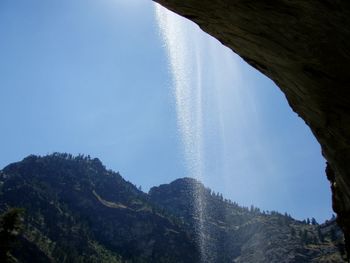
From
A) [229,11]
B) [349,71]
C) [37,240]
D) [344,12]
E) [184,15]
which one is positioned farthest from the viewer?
[37,240]

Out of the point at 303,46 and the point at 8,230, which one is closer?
the point at 303,46

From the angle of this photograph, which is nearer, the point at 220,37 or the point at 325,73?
the point at 325,73

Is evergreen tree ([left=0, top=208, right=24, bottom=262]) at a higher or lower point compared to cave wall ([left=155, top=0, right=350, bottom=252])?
higher

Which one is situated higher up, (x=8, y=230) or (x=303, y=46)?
(x=8, y=230)

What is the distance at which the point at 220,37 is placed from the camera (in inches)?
498

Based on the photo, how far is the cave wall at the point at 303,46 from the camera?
9.08 m

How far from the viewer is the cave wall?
29.8 feet

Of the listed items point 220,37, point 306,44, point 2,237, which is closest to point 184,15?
point 220,37

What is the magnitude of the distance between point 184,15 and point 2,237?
40.9 metres

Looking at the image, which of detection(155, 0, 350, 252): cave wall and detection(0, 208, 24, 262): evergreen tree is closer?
detection(155, 0, 350, 252): cave wall

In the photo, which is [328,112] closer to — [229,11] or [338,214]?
[229,11]

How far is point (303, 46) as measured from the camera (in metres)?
9.78

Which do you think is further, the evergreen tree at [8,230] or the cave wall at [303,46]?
the evergreen tree at [8,230]

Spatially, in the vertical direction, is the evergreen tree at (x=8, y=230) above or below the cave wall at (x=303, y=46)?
above
